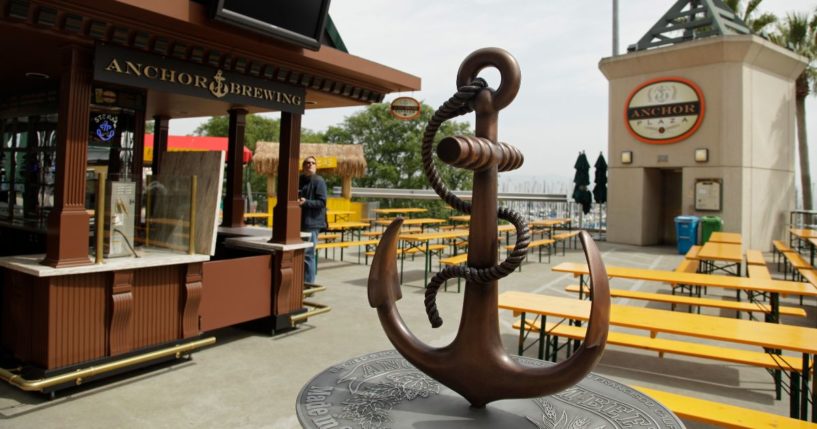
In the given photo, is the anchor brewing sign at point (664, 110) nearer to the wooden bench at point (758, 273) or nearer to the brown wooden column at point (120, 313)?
the wooden bench at point (758, 273)

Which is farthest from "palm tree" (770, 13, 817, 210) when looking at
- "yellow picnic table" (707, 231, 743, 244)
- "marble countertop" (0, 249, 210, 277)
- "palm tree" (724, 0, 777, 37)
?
"marble countertop" (0, 249, 210, 277)

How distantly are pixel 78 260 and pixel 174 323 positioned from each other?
1076 millimetres

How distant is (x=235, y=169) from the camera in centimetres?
759

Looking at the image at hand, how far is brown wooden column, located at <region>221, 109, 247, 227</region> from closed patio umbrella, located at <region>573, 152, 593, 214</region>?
46.8 feet

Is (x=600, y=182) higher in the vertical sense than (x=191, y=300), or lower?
higher

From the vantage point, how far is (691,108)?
15617 mm

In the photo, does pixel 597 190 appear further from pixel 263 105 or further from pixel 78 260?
pixel 78 260

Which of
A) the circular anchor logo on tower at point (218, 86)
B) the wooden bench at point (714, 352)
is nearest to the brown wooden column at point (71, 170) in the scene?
the circular anchor logo on tower at point (218, 86)

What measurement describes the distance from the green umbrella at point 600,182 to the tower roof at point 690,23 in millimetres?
4278

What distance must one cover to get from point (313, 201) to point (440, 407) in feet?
19.1

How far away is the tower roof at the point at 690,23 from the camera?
52.6 ft

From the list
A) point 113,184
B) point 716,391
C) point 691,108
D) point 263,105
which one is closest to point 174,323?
point 113,184

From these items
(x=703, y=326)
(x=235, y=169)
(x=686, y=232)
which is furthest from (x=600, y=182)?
(x=703, y=326)

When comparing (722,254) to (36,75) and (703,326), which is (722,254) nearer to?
(703,326)
